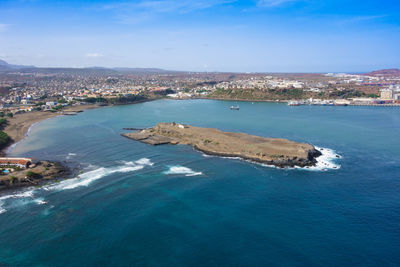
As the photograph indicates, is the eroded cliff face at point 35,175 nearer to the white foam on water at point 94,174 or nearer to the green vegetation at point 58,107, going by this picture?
the white foam on water at point 94,174

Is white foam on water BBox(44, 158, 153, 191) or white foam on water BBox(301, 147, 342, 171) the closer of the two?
white foam on water BBox(44, 158, 153, 191)

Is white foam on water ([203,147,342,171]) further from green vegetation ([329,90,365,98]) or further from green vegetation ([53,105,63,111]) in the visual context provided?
green vegetation ([329,90,365,98])

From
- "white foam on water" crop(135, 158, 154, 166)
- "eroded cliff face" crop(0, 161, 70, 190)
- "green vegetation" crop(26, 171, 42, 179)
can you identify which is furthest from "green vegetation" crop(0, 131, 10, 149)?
"white foam on water" crop(135, 158, 154, 166)

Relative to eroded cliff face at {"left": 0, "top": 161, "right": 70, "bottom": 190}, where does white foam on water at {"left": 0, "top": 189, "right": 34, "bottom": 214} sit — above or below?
below

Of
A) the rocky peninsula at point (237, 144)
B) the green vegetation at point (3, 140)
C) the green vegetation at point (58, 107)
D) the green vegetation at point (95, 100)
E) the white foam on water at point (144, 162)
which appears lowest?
the white foam on water at point (144, 162)

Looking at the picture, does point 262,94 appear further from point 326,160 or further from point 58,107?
point 326,160

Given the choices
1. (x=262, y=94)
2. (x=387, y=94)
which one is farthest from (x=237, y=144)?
(x=387, y=94)

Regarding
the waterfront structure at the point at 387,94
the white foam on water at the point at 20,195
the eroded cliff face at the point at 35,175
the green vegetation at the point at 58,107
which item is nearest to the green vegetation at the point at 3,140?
the eroded cliff face at the point at 35,175
